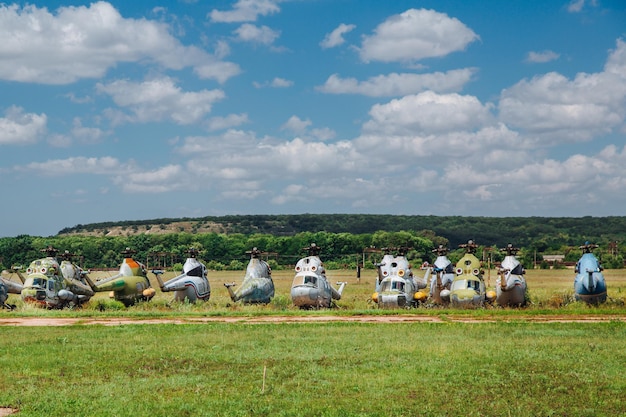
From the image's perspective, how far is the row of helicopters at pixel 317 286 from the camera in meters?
38.5

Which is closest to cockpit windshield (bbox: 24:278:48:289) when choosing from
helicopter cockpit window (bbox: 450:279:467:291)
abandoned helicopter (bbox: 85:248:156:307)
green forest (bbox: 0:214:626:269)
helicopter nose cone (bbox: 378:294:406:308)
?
abandoned helicopter (bbox: 85:248:156:307)

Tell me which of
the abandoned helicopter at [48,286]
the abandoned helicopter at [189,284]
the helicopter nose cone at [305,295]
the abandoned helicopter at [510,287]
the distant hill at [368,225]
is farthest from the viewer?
the distant hill at [368,225]

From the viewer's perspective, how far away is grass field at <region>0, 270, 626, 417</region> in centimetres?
1614

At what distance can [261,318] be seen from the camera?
3466 cm

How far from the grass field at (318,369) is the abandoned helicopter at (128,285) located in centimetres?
1088

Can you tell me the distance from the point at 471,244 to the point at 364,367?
74.4 ft

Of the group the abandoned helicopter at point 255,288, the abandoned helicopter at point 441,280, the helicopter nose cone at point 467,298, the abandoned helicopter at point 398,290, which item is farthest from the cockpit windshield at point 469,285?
the abandoned helicopter at point 255,288

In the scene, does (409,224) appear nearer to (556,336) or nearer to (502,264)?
(502,264)

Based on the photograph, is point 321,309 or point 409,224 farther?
point 409,224

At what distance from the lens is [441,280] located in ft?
141

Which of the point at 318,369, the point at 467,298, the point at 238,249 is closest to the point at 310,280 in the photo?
the point at 467,298

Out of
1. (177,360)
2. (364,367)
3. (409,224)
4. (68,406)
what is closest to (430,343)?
(364,367)

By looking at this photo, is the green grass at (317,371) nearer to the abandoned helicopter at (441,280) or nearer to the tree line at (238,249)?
the abandoned helicopter at (441,280)

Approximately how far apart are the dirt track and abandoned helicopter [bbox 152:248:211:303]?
614cm
